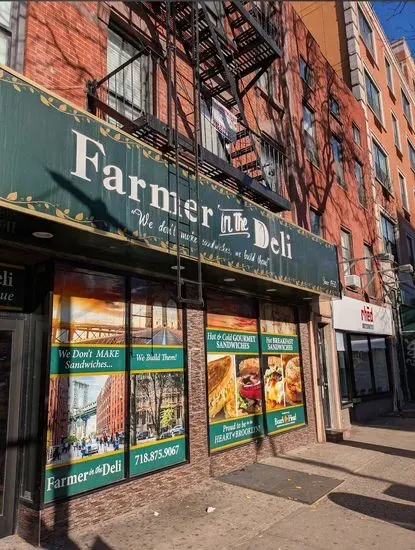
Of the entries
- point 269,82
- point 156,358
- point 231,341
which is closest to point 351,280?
point 269,82

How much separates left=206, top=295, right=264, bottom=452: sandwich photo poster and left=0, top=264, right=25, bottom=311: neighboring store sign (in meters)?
3.49

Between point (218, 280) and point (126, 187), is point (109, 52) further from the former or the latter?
point (218, 280)

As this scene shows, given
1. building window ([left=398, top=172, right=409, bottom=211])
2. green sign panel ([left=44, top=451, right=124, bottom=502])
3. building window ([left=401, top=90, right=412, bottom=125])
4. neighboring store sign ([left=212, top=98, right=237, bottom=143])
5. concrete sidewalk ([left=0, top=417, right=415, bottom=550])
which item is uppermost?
building window ([left=401, top=90, right=412, bottom=125])

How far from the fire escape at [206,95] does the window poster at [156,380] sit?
2.11 feet

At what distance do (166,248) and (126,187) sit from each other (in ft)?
3.18

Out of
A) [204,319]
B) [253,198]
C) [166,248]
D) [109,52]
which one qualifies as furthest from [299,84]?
[166,248]

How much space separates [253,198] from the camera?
9359 millimetres

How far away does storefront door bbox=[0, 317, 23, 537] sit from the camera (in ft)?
16.9

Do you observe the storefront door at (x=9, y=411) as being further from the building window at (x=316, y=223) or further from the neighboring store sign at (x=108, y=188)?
the building window at (x=316, y=223)

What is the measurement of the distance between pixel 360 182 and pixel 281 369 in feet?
36.8

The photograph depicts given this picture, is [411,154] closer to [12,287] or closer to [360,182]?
[360,182]

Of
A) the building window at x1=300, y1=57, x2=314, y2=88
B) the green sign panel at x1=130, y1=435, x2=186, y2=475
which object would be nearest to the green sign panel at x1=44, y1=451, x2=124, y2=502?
the green sign panel at x1=130, y1=435, x2=186, y2=475

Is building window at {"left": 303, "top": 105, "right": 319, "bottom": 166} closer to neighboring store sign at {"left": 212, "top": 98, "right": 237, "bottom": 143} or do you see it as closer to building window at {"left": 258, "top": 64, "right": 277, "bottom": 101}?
building window at {"left": 258, "top": 64, "right": 277, "bottom": 101}

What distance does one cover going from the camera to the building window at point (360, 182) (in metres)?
18.1
